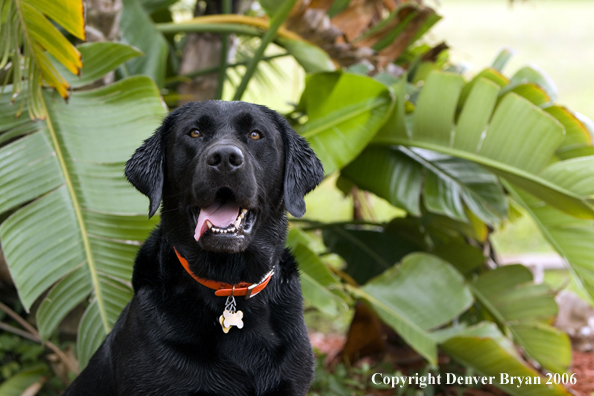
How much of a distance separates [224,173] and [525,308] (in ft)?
7.88

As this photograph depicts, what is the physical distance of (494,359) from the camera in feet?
9.39

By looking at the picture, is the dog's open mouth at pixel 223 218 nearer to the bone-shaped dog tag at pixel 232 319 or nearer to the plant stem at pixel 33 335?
the bone-shaped dog tag at pixel 232 319

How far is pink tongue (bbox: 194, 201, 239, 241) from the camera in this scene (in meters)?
1.73

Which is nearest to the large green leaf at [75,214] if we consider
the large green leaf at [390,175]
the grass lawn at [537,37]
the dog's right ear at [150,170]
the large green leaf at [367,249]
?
the dog's right ear at [150,170]

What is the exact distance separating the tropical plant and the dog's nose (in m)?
0.89

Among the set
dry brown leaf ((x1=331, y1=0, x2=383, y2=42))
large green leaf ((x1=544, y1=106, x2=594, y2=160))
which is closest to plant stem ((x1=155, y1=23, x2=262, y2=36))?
dry brown leaf ((x1=331, y1=0, x2=383, y2=42))

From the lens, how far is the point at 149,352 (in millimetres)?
1748

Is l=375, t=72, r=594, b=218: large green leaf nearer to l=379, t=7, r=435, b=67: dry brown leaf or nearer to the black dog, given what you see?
l=379, t=7, r=435, b=67: dry brown leaf

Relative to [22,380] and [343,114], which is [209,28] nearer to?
[343,114]

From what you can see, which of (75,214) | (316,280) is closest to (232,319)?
(75,214)

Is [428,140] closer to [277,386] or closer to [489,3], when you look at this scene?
[277,386]

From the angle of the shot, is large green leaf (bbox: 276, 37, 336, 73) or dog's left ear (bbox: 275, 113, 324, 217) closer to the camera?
dog's left ear (bbox: 275, 113, 324, 217)

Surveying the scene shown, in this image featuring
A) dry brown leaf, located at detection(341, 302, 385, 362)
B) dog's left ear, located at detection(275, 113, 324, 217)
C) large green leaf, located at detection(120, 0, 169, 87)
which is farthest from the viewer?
dry brown leaf, located at detection(341, 302, 385, 362)

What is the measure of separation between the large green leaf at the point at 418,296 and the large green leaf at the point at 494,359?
14cm
